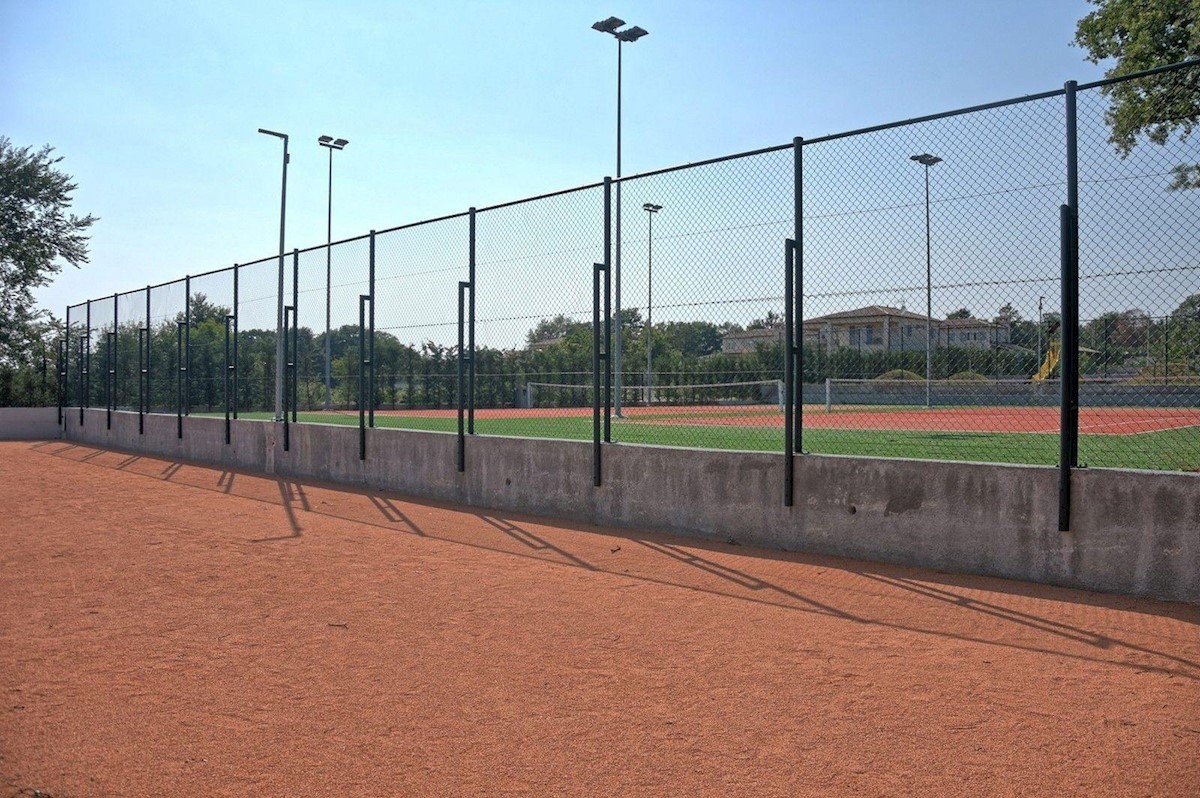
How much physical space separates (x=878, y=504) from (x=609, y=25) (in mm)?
19075

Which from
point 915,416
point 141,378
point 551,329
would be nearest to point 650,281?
point 551,329

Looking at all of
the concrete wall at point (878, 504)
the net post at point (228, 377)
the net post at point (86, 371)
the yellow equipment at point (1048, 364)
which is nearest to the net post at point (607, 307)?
the concrete wall at point (878, 504)

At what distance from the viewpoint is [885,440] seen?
15016mm

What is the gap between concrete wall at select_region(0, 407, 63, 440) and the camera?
103 feet

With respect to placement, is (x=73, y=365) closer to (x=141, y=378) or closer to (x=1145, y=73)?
(x=141, y=378)

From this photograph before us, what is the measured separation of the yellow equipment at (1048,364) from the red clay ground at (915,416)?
54 centimetres

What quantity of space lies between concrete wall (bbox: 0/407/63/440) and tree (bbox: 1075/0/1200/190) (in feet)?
101

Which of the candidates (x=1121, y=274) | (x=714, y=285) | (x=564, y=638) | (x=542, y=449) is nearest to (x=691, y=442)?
(x=542, y=449)

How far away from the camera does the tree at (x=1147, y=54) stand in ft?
36.1

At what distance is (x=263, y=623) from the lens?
6.09 metres

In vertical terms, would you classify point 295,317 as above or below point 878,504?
above

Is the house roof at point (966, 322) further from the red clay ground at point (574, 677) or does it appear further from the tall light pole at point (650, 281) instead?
the tall light pole at point (650, 281)

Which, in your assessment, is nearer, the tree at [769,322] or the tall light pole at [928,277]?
the tall light pole at [928,277]

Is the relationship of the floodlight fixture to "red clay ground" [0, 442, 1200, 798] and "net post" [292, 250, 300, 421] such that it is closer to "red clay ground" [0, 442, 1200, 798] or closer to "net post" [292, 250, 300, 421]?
"net post" [292, 250, 300, 421]
